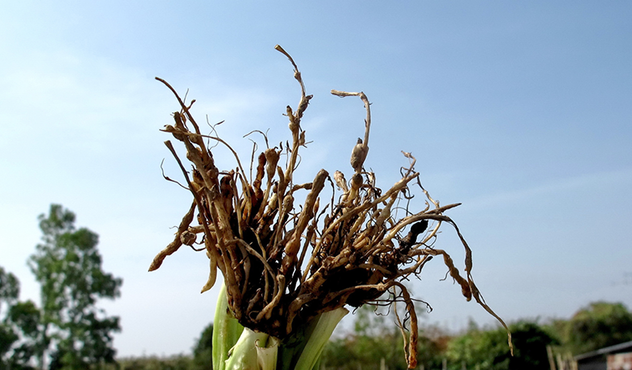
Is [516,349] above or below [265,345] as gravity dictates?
above

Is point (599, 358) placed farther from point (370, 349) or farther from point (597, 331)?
point (370, 349)

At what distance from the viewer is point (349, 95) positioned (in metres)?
1.89

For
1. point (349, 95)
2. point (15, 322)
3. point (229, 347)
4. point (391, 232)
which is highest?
point (15, 322)

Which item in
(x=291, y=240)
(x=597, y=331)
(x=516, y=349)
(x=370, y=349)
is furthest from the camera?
(x=597, y=331)

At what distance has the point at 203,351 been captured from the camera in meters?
18.0

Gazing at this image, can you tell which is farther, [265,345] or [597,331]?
[597,331]

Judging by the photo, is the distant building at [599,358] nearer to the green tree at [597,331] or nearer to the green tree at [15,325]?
the green tree at [597,331]

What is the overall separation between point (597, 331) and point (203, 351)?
15952 mm

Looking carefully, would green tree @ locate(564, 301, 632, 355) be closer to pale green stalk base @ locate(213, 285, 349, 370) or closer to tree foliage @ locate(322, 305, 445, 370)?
tree foliage @ locate(322, 305, 445, 370)

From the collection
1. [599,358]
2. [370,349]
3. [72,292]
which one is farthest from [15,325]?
[599,358]

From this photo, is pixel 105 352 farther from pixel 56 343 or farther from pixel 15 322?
pixel 15 322

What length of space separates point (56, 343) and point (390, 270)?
75.3ft

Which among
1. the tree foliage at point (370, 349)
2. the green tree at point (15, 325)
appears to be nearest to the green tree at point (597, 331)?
the tree foliage at point (370, 349)

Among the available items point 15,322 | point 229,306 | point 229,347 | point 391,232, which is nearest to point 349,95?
point 391,232
